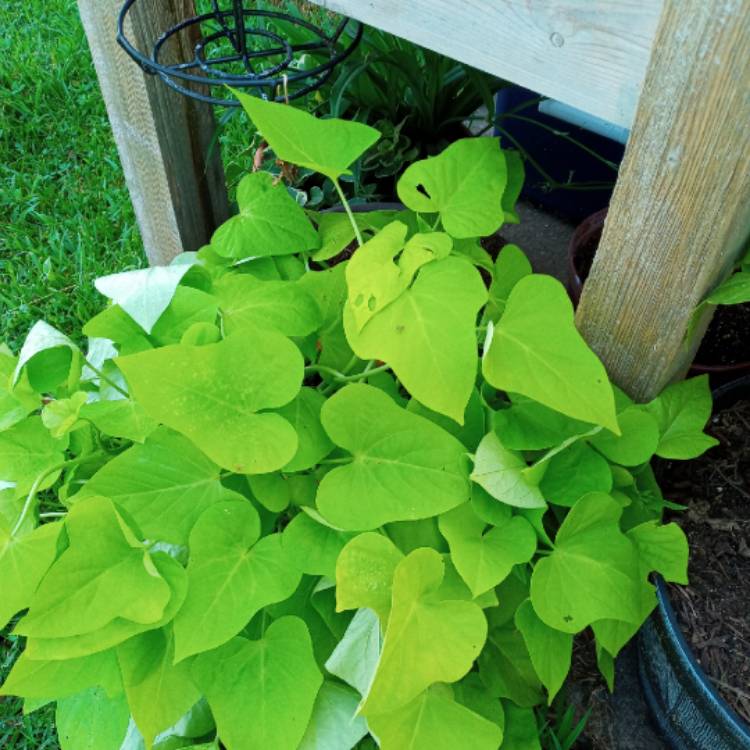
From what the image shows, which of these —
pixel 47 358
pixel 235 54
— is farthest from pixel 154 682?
pixel 235 54

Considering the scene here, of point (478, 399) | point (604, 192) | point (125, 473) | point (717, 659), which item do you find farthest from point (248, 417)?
point (604, 192)

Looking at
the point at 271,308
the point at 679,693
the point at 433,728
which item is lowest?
the point at 679,693

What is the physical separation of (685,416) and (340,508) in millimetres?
414

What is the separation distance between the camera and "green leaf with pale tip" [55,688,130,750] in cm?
86

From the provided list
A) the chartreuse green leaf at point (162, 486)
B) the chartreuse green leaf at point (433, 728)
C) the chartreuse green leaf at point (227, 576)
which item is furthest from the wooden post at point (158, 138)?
the chartreuse green leaf at point (433, 728)

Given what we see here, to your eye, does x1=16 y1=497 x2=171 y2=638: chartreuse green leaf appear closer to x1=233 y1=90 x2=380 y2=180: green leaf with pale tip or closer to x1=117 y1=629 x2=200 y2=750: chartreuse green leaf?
x1=117 y1=629 x2=200 y2=750: chartreuse green leaf

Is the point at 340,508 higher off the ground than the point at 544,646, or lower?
higher

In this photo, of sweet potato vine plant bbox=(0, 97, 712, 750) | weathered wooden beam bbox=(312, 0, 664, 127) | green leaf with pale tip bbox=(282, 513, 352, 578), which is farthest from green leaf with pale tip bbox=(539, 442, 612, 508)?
weathered wooden beam bbox=(312, 0, 664, 127)

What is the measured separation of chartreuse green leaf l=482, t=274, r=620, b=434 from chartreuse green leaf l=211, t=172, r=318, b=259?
1.17ft

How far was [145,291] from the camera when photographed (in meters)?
0.94

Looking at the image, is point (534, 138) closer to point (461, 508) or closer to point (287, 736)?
point (461, 508)

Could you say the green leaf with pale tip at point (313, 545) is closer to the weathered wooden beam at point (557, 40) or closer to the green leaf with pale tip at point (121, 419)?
the green leaf with pale tip at point (121, 419)

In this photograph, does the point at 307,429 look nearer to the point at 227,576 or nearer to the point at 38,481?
the point at 227,576

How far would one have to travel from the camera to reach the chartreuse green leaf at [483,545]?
765mm
